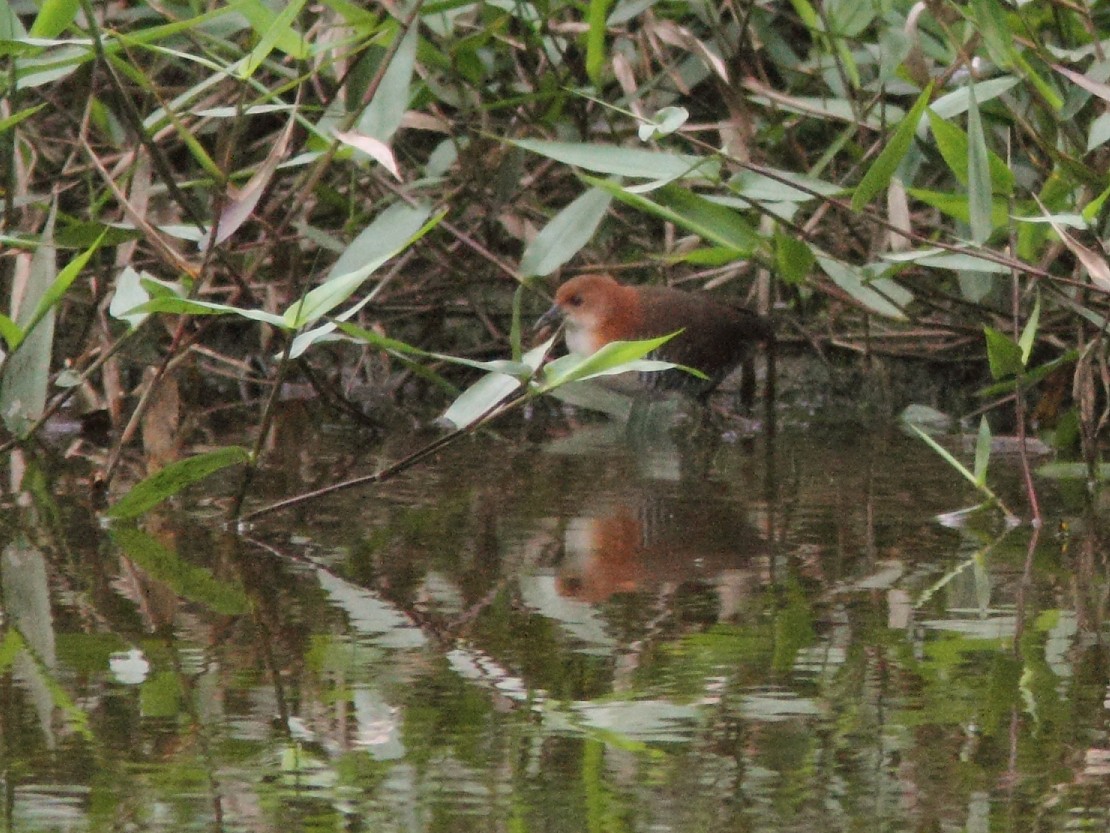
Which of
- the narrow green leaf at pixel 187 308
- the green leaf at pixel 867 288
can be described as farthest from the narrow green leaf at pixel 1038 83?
the narrow green leaf at pixel 187 308

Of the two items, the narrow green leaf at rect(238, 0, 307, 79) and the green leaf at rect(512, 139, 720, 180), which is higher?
the narrow green leaf at rect(238, 0, 307, 79)

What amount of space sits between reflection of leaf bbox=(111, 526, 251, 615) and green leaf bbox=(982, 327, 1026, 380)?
1.34 metres

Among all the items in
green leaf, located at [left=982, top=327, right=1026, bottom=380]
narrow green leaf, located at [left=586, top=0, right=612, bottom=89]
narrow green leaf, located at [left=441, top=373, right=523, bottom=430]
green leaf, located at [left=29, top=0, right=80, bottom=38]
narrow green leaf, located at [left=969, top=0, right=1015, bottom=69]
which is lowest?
narrow green leaf, located at [left=441, top=373, right=523, bottom=430]

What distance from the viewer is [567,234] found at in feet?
12.5

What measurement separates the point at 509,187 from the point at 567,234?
0.61 meters

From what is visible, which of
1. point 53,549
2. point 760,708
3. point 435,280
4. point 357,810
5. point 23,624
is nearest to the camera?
point 357,810

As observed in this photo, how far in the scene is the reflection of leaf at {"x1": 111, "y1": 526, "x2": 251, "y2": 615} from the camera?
2.57 meters

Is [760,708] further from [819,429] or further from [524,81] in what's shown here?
[524,81]

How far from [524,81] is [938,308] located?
1221mm

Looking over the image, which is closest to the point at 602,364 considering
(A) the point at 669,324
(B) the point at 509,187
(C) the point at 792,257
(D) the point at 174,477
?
(D) the point at 174,477

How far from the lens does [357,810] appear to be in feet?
5.54

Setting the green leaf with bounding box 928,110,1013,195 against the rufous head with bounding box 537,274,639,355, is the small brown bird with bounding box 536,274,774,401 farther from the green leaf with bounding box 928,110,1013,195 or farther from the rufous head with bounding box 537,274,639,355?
the green leaf with bounding box 928,110,1013,195

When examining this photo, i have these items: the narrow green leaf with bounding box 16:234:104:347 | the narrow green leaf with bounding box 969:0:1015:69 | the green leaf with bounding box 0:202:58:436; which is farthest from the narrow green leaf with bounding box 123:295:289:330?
the narrow green leaf with bounding box 969:0:1015:69

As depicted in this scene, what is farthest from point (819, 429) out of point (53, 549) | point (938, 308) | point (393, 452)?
point (53, 549)
